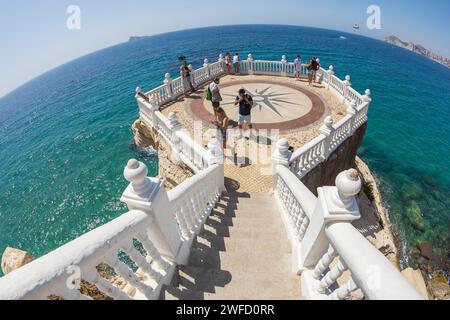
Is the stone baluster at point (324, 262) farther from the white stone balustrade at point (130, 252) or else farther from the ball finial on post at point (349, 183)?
the white stone balustrade at point (130, 252)

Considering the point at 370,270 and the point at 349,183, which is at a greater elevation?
the point at 349,183

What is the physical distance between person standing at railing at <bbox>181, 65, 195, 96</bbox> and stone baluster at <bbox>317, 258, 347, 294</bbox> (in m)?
15.9

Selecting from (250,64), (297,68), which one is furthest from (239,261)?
(250,64)

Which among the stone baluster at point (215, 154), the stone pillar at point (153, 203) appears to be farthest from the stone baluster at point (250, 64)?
the stone pillar at point (153, 203)

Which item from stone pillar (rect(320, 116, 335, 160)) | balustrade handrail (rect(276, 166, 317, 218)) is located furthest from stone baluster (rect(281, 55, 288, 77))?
balustrade handrail (rect(276, 166, 317, 218))

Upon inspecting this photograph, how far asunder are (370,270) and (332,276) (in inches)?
46.2

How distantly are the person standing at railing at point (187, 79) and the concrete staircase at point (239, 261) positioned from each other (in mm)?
12554

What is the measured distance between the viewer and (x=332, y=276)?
2.93m

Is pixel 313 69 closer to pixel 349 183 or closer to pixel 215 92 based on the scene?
pixel 215 92

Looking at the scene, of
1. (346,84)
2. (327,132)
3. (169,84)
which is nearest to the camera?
(327,132)

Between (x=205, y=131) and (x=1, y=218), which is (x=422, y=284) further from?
(x=1, y=218)

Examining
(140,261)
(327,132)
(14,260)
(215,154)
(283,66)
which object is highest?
(283,66)

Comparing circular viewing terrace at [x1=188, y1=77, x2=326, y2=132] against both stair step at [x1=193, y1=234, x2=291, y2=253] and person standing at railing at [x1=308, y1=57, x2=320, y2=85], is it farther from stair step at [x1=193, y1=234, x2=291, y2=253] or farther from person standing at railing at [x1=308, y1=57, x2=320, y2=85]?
stair step at [x1=193, y1=234, x2=291, y2=253]

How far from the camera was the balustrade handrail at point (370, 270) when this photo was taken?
1.66m
